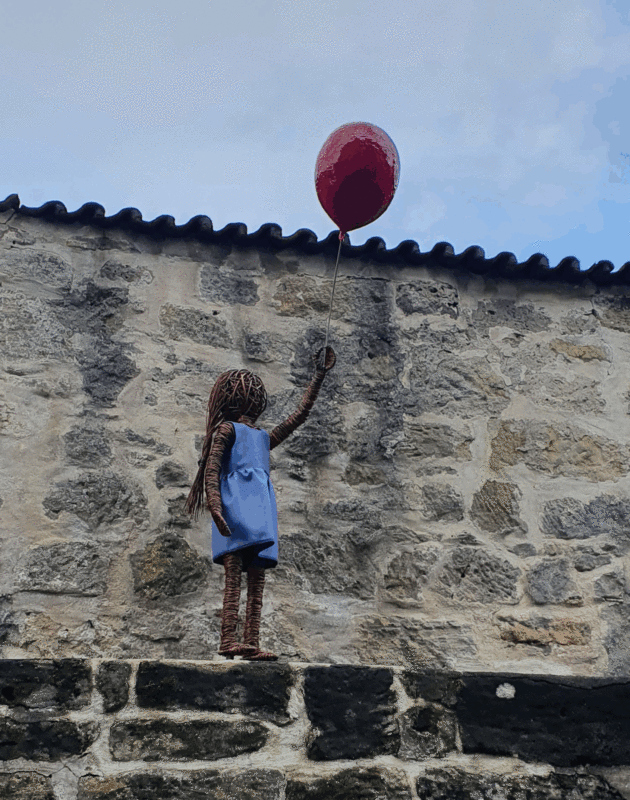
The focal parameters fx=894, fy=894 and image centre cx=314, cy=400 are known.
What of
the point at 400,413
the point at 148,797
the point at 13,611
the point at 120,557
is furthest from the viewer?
the point at 400,413

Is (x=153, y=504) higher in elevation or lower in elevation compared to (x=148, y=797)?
higher

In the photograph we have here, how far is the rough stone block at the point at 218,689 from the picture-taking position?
7.23ft

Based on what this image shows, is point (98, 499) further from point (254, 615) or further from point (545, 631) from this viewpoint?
point (545, 631)

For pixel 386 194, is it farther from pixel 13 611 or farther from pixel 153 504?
pixel 13 611

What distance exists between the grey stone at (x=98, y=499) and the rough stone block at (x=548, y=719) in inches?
62.1

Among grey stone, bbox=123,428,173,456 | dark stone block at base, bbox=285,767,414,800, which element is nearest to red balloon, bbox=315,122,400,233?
grey stone, bbox=123,428,173,456

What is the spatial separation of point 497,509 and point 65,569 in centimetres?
175

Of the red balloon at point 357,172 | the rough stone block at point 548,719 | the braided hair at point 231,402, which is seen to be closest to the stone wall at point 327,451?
the braided hair at point 231,402

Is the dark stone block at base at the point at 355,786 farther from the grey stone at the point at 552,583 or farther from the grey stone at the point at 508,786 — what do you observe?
the grey stone at the point at 552,583

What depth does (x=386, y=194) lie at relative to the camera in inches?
128

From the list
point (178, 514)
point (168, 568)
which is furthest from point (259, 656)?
point (178, 514)

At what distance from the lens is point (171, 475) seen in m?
3.54

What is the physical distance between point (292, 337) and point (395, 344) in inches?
18.4

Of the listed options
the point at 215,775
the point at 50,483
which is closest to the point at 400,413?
the point at 50,483
